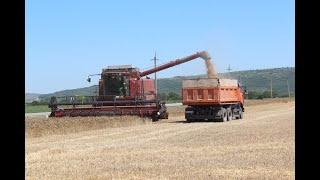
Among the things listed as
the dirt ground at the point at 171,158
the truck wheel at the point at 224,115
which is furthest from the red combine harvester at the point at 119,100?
the dirt ground at the point at 171,158

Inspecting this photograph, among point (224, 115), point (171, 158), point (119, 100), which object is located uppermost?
point (119, 100)

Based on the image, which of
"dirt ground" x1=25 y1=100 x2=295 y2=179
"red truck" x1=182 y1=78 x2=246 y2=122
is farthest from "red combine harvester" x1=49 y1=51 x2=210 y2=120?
"dirt ground" x1=25 y1=100 x2=295 y2=179

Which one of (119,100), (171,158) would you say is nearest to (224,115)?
(119,100)

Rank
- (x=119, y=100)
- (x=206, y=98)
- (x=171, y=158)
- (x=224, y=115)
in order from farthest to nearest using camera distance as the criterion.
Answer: (x=119, y=100)
(x=224, y=115)
(x=206, y=98)
(x=171, y=158)

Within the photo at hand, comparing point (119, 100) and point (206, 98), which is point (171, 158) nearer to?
point (206, 98)

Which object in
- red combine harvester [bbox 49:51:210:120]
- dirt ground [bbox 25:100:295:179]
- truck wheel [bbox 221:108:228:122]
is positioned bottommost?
dirt ground [bbox 25:100:295:179]

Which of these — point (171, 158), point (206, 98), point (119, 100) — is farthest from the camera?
point (119, 100)

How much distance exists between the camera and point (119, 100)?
37438 mm

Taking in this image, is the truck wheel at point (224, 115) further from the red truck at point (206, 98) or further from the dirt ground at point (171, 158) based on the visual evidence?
the dirt ground at point (171, 158)

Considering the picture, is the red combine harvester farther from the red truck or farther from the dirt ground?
the dirt ground

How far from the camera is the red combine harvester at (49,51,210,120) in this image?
35469 millimetres

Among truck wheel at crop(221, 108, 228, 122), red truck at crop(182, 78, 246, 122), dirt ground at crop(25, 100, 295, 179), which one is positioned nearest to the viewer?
dirt ground at crop(25, 100, 295, 179)

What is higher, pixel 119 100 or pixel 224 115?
pixel 119 100
